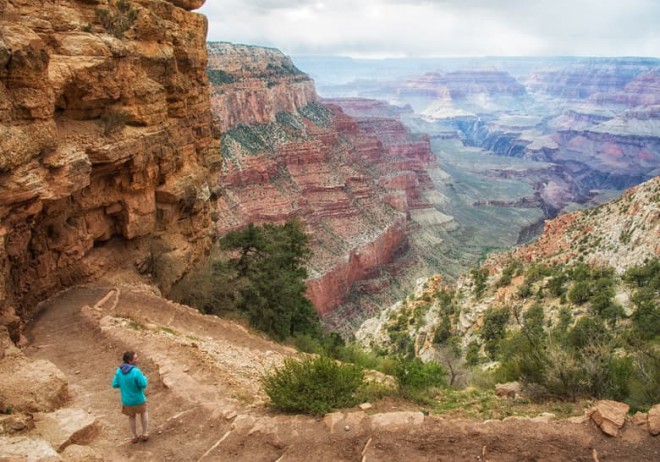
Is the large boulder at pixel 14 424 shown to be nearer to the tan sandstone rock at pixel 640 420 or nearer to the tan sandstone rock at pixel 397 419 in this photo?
the tan sandstone rock at pixel 397 419

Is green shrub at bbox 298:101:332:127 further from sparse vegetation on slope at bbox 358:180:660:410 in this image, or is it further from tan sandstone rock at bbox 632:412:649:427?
tan sandstone rock at bbox 632:412:649:427

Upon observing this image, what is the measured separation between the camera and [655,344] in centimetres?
1416

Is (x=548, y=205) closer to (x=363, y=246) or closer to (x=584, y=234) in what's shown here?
(x=363, y=246)

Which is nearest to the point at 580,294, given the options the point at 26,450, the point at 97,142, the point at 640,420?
the point at 640,420

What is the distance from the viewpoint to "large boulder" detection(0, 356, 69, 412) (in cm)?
843

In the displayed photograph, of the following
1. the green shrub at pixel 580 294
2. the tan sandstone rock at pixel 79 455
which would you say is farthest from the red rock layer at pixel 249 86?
the tan sandstone rock at pixel 79 455

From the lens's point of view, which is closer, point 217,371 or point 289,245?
point 217,371

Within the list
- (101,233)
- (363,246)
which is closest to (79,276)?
(101,233)

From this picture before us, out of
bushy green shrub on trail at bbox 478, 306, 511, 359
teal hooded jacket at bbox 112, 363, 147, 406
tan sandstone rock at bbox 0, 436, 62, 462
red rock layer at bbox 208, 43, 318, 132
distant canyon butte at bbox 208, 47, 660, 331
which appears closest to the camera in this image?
tan sandstone rock at bbox 0, 436, 62, 462

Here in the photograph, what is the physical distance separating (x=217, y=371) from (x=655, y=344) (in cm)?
1155

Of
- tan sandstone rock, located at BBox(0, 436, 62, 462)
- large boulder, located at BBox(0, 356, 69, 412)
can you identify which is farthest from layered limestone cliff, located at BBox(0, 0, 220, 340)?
tan sandstone rock, located at BBox(0, 436, 62, 462)

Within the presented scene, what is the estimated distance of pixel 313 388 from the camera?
912 cm

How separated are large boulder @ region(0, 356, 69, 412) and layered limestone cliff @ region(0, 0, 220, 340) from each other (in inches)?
Result: 99.0

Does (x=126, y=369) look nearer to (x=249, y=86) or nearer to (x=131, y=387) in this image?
(x=131, y=387)
